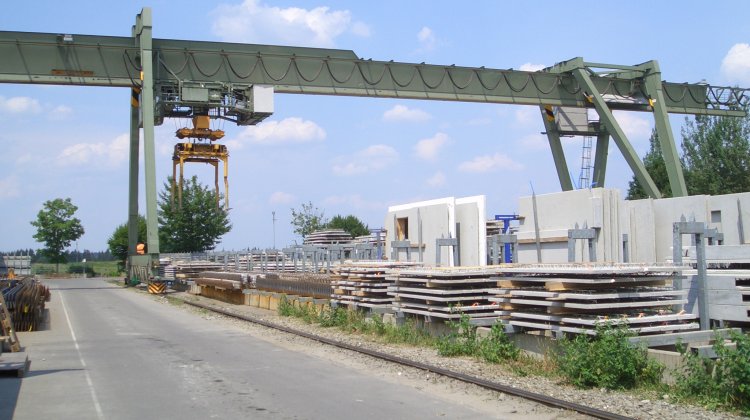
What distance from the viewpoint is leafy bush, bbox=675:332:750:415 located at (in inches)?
301

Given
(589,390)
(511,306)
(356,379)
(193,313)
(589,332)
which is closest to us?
(589,390)

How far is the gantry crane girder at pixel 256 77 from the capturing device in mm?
26578

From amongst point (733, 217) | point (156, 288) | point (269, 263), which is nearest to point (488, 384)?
point (733, 217)

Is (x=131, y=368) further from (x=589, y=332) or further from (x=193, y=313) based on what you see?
(x=193, y=313)

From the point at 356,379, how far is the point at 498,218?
1493 cm

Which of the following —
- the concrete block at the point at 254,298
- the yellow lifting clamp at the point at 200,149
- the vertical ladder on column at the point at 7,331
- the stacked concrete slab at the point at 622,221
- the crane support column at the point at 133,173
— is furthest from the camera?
the crane support column at the point at 133,173

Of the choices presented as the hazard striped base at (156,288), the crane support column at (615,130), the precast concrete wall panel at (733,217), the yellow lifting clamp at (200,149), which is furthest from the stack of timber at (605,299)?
the hazard striped base at (156,288)

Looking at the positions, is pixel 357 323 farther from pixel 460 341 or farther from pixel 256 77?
pixel 256 77

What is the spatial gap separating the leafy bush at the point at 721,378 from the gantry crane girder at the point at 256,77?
20.8 metres

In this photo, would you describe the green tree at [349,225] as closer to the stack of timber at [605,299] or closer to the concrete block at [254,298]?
the concrete block at [254,298]

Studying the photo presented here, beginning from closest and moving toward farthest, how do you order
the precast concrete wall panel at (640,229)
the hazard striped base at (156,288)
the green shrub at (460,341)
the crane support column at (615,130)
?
the green shrub at (460,341) → the precast concrete wall panel at (640,229) → the crane support column at (615,130) → the hazard striped base at (156,288)

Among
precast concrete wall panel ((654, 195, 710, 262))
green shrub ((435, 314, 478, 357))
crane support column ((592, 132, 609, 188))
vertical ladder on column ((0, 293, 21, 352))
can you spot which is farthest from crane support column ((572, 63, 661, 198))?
vertical ladder on column ((0, 293, 21, 352))

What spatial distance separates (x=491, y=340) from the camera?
11.5 meters

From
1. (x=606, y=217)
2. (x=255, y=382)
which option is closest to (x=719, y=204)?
(x=606, y=217)
